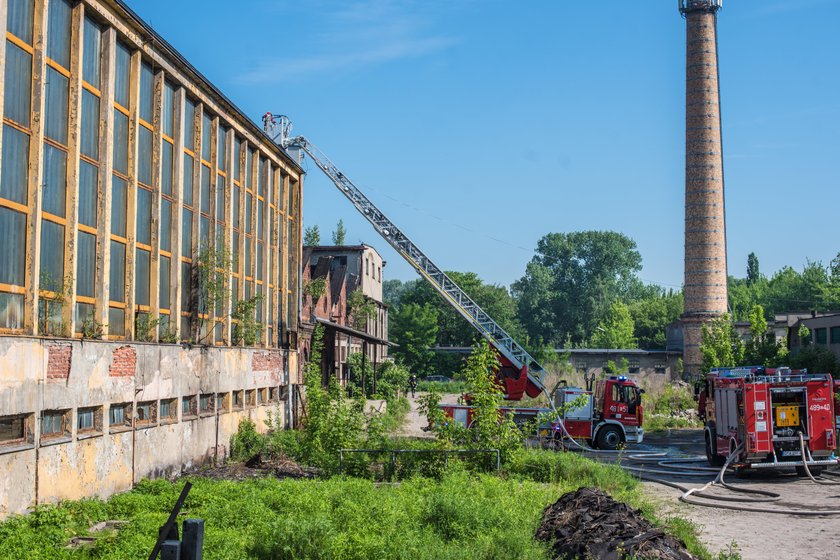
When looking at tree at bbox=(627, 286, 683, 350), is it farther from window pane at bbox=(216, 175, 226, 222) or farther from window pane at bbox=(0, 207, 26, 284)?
window pane at bbox=(0, 207, 26, 284)

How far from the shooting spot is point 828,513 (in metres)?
16.6

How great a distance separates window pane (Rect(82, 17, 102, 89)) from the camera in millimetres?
16156

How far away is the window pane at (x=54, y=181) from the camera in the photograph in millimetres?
14709

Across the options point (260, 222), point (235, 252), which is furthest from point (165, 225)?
point (260, 222)

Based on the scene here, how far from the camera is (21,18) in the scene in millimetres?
14000

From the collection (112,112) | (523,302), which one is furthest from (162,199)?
(523,302)

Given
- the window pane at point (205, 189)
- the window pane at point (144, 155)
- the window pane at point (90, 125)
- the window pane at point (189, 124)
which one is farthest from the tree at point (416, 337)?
the window pane at point (90, 125)

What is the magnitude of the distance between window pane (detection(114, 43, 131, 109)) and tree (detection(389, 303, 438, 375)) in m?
66.0

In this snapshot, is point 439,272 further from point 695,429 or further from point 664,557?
point 664,557

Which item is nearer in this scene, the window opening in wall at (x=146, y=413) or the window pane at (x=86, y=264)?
the window pane at (x=86, y=264)

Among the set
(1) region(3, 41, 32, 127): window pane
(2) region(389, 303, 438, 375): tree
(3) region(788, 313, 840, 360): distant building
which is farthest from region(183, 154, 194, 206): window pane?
(2) region(389, 303, 438, 375): tree

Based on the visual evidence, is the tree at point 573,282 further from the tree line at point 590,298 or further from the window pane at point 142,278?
the window pane at point 142,278

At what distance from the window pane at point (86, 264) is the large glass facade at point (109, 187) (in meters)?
0.04

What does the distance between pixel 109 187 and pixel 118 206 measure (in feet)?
2.89
